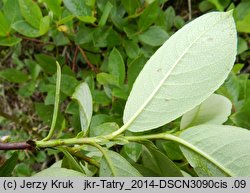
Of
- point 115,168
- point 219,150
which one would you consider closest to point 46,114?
point 115,168

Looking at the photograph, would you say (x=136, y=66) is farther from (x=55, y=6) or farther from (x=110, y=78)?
(x=55, y=6)

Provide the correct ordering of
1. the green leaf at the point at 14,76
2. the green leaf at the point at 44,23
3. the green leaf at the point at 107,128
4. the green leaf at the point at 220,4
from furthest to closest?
the green leaf at the point at 14,76
the green leaf at the point at 220,4
the green leaf at the point at 44,23
the green leaf at the point at 107,128

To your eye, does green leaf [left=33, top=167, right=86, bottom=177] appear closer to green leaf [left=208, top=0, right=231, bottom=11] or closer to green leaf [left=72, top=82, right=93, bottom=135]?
green leaf [left=72, top=82, right=93, bottom=135]

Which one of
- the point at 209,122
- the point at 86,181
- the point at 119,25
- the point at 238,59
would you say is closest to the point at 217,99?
the point at 209,122

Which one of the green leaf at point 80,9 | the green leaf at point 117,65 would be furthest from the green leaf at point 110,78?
the green leaf at point 80,9

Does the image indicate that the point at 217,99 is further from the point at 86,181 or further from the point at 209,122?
the point at 86,181

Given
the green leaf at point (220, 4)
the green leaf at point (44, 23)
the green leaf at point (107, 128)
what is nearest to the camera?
the green leaf at point (107, 128)

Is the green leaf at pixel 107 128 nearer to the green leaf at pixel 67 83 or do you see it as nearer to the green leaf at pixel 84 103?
the green leaf at pixel 84 103
